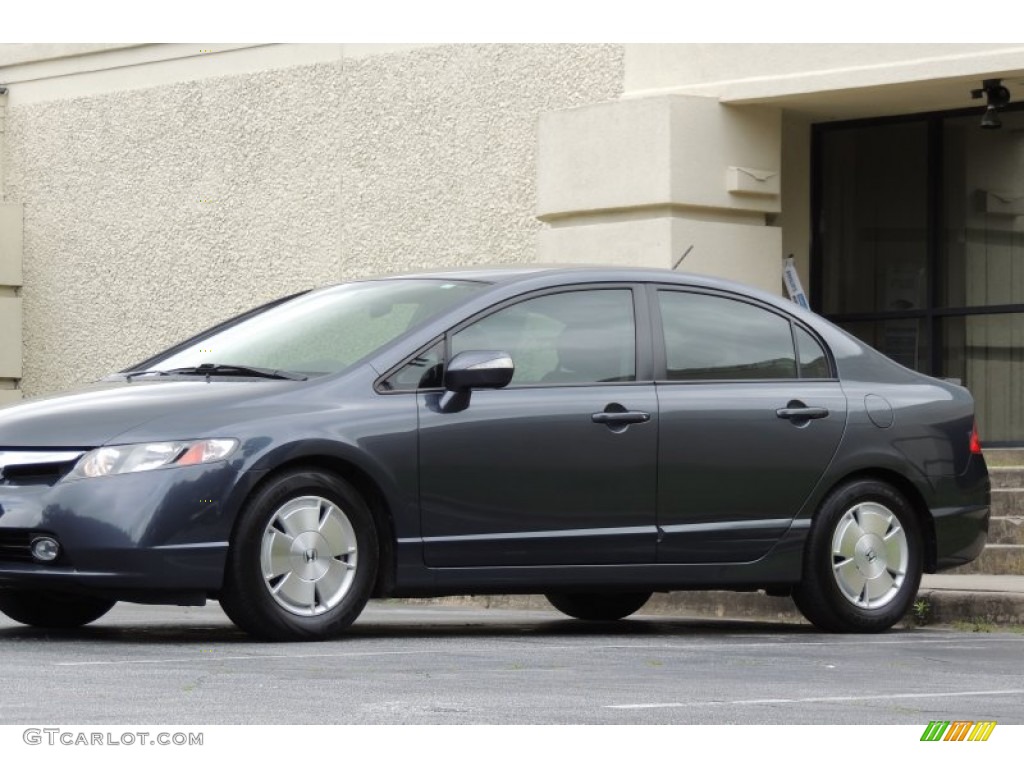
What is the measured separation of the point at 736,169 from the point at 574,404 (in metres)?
7.35

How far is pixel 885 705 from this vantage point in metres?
6.67

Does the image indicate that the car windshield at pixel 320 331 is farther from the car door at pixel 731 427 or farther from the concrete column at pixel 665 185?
the concrete column at pixel 665 185

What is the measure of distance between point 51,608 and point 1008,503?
21.5 feet

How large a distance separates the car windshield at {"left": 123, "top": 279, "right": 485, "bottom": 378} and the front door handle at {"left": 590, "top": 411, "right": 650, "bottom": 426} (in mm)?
723

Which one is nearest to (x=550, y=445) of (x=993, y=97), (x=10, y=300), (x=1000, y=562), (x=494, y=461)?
(x=494, y=461)

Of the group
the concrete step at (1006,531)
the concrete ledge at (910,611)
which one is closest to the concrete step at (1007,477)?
the concrete step at (1006,531)

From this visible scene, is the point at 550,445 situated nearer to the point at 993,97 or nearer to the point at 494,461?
the point at 494,461

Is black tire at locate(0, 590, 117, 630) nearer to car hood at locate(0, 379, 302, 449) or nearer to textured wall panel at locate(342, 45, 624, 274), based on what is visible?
car hood at locate(0, 379, 302, 449)

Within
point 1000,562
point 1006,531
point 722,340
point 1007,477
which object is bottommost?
point 1000,562

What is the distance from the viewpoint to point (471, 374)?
851 cm

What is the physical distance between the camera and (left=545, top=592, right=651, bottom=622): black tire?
10242 mm

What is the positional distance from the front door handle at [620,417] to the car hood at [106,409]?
1.27 metres

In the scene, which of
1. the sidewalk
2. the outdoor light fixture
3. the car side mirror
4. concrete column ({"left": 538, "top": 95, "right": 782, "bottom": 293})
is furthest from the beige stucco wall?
the car side mirror

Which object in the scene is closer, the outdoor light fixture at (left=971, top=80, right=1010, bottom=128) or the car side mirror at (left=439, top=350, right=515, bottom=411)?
the car side mirror at (left=439, top=350, right=515, bottom=411)
